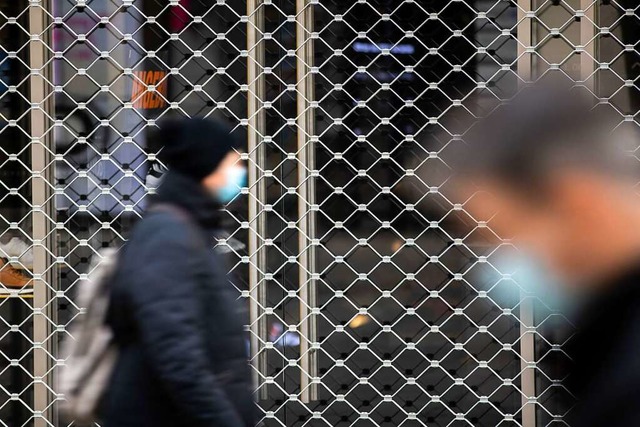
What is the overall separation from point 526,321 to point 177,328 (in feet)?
9.39

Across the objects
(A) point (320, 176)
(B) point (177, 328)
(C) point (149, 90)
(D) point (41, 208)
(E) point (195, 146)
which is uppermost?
(C) point (149, 90)

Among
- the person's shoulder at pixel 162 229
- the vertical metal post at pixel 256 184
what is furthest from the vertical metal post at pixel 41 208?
the person's shoulder at pixel 162 229

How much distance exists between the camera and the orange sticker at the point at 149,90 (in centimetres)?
494

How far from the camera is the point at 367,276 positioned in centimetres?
488

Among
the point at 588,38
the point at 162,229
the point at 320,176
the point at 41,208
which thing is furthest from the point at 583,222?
the point at 41,208

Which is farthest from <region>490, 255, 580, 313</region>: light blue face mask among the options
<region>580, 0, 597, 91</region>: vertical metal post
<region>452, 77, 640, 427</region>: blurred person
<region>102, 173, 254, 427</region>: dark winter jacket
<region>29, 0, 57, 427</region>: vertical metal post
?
<region>29, 0, 57, 427</region>: vertical metal post

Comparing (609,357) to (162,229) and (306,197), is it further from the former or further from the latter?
(306,197)

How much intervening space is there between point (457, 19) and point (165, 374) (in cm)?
310

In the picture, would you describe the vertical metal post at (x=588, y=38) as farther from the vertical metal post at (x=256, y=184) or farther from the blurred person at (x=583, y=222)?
the blurred person at (x=583, y=222)

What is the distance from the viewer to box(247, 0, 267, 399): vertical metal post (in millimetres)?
4852

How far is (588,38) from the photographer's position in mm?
4766

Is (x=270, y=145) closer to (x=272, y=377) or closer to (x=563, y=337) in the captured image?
(x=272, y=377)

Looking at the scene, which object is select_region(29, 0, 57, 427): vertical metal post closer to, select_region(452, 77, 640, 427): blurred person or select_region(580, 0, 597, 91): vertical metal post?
select_region(580, 0, 597, 91): vertical metal post

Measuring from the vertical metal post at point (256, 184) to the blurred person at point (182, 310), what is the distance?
87.1 inches
